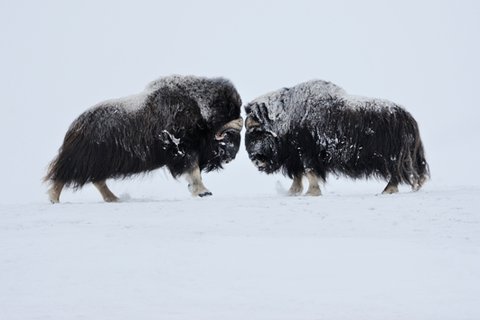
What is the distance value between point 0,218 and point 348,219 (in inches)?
106

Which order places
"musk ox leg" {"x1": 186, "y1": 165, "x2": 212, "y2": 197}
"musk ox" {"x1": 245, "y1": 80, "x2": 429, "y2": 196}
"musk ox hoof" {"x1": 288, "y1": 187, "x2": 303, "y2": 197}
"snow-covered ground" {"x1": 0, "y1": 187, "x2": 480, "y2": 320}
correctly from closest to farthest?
"snow-covered ground" {"x1": 0, "y1": 187, "x2": 480, "y2": 320}, "musk ox" {"x1": 245, "y1": 80, "x2": 429, "y2": 196}, "musk ox leg" {"x1": 186, "y1": 165, "x2": 212, "y2": 197}, "musk ox hoof" {"x1": 288, "y1": 187, "x2": 303, "y2": 197}

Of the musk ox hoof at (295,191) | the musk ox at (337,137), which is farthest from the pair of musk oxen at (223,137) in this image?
the musk ox hoof at (295,191)

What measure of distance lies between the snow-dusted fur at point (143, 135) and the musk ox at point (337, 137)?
2.18 ft

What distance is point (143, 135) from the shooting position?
7266 millimetres

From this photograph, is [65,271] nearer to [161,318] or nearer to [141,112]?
[161,318]

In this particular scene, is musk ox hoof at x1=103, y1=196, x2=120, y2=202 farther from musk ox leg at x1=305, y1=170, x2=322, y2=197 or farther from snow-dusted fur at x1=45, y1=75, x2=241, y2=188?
musk ox leg at x1=305, y1=170, x2=322, y2=197

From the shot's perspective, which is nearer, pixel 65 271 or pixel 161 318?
pixel 161 318

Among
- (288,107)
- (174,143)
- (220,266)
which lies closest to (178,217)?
(220,266)

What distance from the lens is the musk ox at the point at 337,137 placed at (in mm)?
7141

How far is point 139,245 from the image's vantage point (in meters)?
4.59

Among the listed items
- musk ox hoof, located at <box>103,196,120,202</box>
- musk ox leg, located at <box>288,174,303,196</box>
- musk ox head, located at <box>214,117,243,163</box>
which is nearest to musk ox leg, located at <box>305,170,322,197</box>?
musk ox leg, located at <box>288,174,303,196</box>

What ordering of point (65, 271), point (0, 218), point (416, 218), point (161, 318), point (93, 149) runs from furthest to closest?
point (93, 149), point (0, 218), point (416, 218), point (65, 271), point (161, 318)

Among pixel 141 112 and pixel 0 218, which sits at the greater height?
pixel 141 112

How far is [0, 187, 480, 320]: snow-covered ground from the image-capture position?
359 cm
